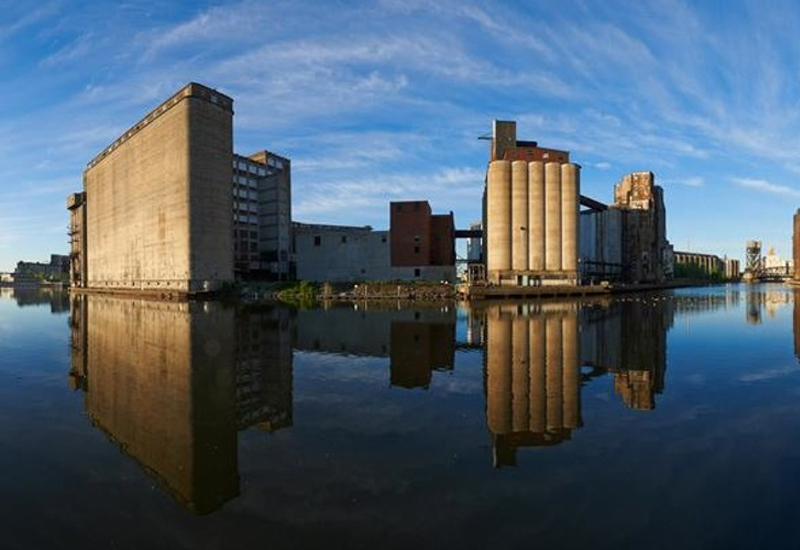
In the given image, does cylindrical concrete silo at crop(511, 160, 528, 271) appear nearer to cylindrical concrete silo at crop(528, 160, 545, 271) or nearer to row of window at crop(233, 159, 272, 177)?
cylindrical concrete silo at crop(528, 160, 545, 271)

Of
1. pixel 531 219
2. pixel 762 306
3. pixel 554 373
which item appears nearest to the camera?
pixel 554 373

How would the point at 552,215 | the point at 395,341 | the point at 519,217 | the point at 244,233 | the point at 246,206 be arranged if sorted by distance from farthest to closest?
the point at 246,206 < the point at 244,233 < the point at 552,215 < the point at 519,217 < the point at 395,341

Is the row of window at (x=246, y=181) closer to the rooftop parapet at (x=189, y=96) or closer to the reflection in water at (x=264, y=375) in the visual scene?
the rooftop parapet at (x=189, y=96)

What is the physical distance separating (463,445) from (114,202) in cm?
13147

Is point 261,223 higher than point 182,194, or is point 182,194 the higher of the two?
point 261,223

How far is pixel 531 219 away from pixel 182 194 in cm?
6727

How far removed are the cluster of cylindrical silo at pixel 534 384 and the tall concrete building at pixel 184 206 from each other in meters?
66.6

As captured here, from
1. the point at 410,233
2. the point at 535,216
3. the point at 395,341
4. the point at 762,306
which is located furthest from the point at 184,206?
the point at 762,306

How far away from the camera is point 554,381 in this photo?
1697 centimetres

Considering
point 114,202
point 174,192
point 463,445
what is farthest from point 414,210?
point 463,445

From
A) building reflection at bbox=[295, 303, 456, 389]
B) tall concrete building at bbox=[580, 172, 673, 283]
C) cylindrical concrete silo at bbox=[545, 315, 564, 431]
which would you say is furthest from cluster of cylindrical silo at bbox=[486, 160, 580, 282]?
cylindrical concrete silo at bbox=[545, 315, 564, 431]

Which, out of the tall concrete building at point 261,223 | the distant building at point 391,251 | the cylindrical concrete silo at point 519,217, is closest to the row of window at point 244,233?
the tall concrete building at point 261,223

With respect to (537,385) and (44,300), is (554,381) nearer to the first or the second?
(537,385)

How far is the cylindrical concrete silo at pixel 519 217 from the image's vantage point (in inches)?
3939
